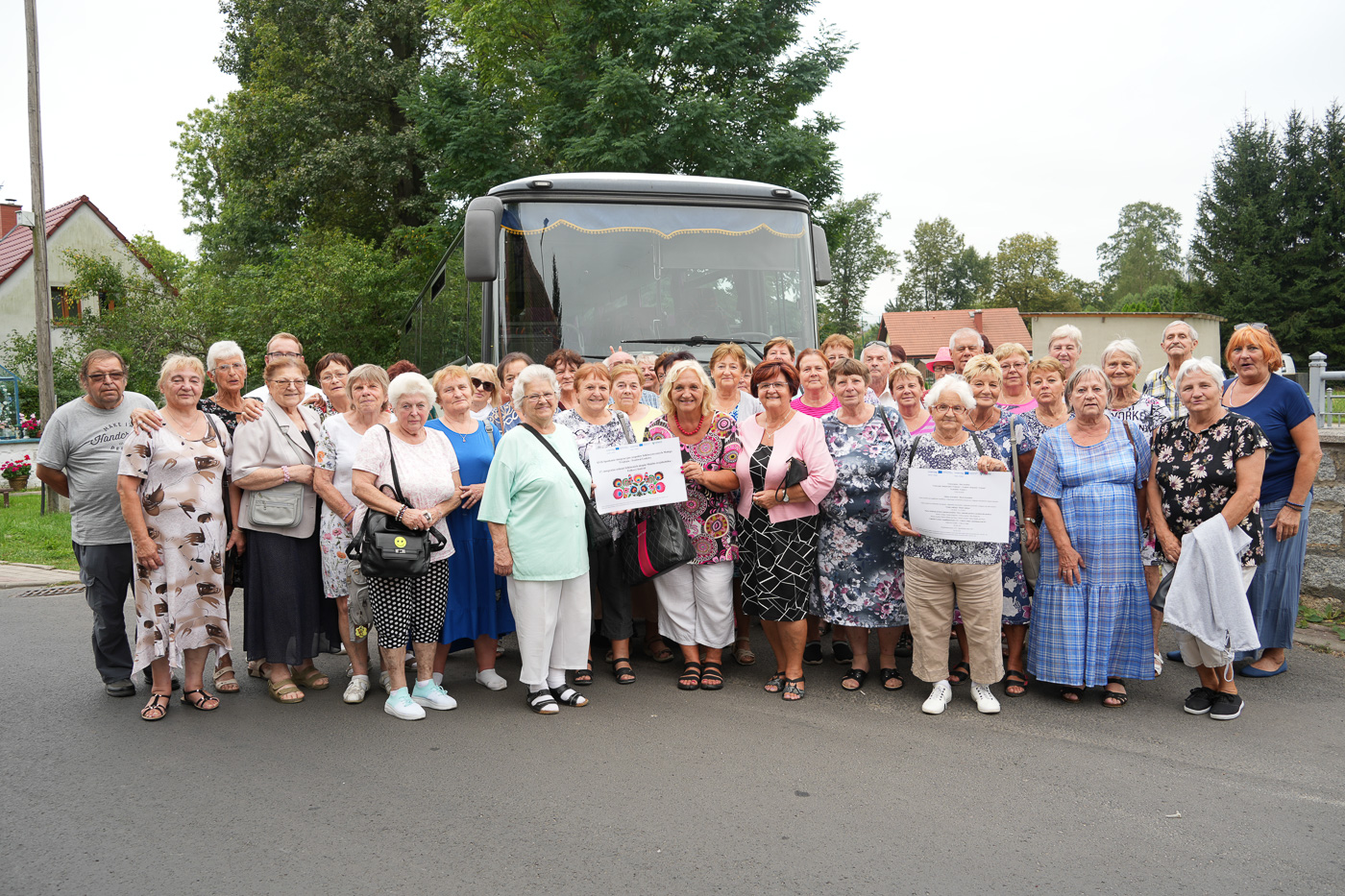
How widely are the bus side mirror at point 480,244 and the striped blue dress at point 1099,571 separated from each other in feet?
15.3

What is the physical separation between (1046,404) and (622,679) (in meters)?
3.05

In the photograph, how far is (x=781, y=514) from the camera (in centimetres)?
533

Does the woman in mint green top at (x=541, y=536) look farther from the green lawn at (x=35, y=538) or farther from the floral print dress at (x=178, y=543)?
the green lawn at (x=35, y=538)

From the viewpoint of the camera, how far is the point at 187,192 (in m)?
35.8

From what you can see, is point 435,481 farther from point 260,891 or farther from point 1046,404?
point 1046,404

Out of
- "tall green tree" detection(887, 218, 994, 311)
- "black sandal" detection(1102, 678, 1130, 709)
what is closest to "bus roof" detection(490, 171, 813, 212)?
"black sandal" detection(1102, 678, 1130, 709)

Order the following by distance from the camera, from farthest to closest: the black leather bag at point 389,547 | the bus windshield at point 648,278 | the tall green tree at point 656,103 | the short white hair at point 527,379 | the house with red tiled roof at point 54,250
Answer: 1. the house with red tiled roof at point 54,250
2. the tall green tree at point 656,103
3. the bus windshield at point 648,278
4. the short white hair at point 527,379
5. the black leather bag at point 389,547

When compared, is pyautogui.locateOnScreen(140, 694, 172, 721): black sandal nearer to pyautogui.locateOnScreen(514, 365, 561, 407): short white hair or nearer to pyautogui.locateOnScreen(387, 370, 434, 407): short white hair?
pyautogui.locateOnScreen(387, 370, 434, 407): short white hair

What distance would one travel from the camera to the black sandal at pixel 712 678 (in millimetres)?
5531

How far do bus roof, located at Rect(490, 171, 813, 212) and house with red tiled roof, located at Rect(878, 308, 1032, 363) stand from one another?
47.8 meters

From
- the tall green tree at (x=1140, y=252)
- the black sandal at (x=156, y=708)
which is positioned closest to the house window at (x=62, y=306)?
the black sandal at (x=156, y=708)

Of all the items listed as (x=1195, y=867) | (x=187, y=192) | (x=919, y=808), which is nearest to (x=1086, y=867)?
(x=1195, y=867)

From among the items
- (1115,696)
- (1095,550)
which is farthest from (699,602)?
(1115,696)

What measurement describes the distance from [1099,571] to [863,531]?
4.18 feet
